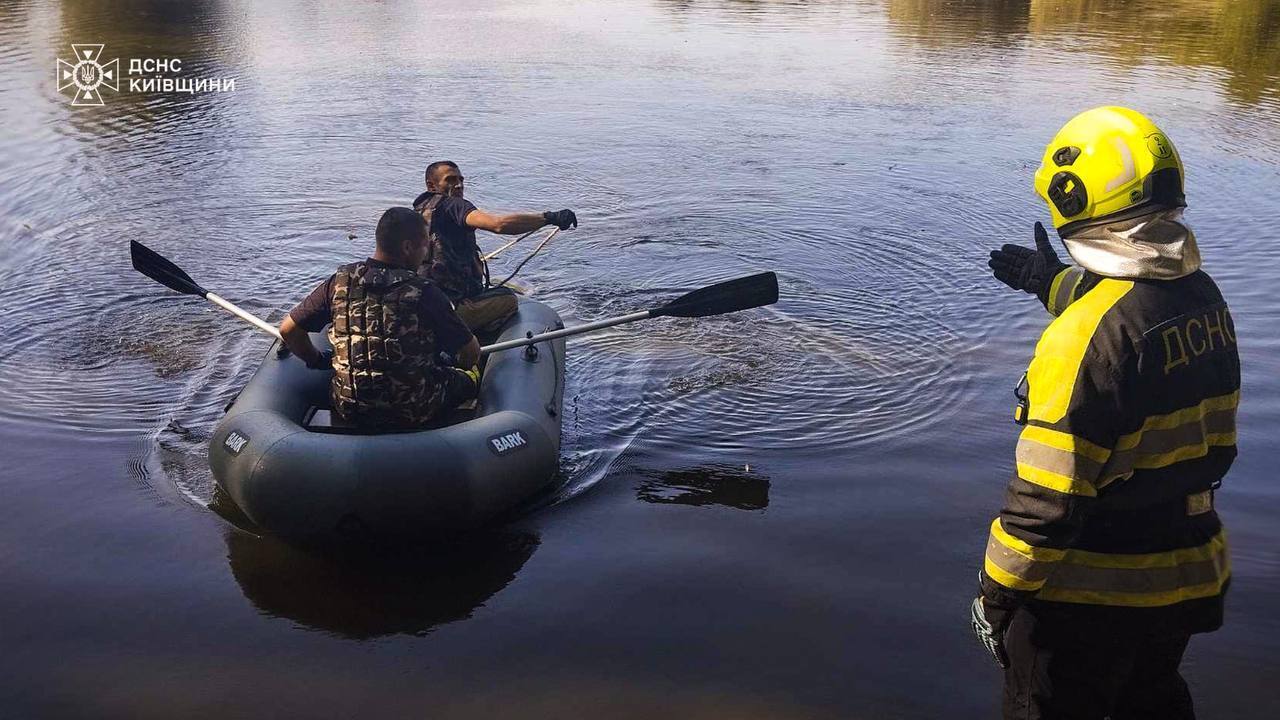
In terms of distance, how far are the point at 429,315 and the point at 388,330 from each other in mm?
205

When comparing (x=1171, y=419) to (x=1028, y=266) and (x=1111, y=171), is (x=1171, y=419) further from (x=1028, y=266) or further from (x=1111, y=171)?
(x=1028, y=266)

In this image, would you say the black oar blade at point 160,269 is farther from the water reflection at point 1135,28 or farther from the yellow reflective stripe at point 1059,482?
the water reflection at point 1135,28

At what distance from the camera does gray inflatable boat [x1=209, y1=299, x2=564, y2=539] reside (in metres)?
5.04

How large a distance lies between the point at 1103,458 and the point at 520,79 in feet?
53.1

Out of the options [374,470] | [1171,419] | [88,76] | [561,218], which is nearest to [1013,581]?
[1171,419]

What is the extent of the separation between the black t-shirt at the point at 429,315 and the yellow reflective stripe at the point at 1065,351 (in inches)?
125

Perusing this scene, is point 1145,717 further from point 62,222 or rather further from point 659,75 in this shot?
point 659,75

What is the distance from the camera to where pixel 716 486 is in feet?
20.4

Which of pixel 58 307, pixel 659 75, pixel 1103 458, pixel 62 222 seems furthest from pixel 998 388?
pixel 659 75

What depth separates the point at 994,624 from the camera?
3156 millimetres

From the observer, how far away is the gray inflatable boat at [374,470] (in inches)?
199

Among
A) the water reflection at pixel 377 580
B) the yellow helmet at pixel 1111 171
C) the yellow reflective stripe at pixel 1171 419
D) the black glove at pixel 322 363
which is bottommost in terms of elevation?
the water reflection at pixel 377 580
